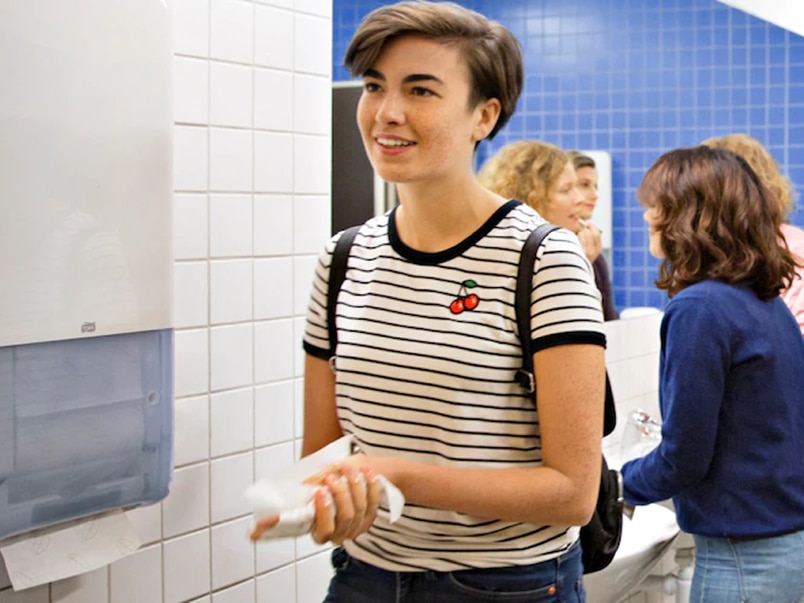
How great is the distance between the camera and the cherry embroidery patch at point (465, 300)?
1429 mm

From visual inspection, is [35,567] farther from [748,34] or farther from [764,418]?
[748,34]

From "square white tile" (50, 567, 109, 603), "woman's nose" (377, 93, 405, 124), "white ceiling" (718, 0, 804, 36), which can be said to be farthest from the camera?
"white ceiling" (718, 0, 804, 36)

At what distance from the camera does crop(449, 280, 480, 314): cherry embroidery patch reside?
1429mm

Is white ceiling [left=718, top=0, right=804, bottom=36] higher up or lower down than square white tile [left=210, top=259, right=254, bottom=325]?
higher up

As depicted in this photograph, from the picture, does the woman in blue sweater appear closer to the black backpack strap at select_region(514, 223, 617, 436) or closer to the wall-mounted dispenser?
the black backpack strap at select_region(514, 223, 617, 436)

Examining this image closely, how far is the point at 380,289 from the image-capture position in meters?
1.51

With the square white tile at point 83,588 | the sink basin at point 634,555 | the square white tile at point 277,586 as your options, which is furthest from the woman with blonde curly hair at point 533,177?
the square white tile at point 83,588

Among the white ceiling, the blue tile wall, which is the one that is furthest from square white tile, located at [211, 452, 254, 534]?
the white ceiling

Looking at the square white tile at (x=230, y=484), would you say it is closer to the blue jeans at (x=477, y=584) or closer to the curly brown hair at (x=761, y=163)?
the blue jeans at (x=477, y=584)

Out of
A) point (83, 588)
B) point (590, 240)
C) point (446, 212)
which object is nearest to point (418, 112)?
point (446, 212)

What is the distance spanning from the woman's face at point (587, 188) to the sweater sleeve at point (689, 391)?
1213 millimetres

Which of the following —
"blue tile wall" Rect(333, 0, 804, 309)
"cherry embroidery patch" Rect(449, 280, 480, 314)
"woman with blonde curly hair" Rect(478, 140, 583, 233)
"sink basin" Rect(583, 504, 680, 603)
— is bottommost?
"sink basin" Rect(583, 504, 680, 603)

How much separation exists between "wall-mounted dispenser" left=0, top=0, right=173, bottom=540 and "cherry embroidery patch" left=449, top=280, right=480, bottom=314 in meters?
0.44

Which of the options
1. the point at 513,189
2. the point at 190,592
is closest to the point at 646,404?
the point at 513,189
